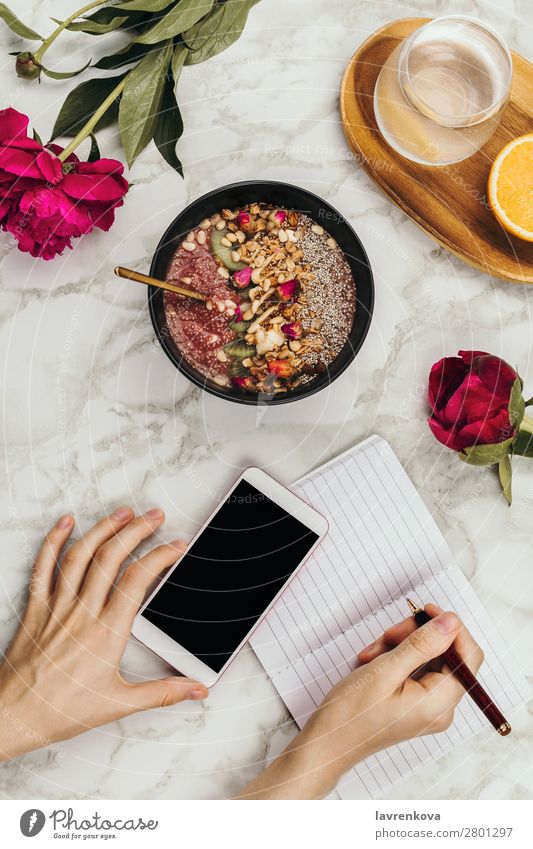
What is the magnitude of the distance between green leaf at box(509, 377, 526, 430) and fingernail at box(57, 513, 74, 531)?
19.0 inches

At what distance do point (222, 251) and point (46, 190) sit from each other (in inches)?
7.1

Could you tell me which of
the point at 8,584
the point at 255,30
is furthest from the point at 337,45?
the point at 8,584

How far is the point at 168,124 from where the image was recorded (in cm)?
67

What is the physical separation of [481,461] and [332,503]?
171 mm

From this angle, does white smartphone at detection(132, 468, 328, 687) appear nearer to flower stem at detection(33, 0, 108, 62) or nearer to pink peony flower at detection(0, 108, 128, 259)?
pink peony flower at detection(0, 108, 128, 259)

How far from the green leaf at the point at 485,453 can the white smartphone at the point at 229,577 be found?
17 centimetres

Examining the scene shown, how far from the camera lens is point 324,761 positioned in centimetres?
66

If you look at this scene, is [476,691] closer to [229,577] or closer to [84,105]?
[229,577]

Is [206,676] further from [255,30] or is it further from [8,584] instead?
[255,30]

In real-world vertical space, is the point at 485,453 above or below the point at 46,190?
below

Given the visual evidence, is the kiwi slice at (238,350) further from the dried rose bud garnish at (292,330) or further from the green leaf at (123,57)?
the green leaf at (123,57)

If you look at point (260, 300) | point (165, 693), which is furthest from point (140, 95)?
point (165, 693)

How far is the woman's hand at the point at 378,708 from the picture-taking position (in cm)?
65

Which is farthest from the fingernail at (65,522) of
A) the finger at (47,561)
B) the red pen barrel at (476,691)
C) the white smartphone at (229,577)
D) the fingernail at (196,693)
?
the red pen barrel at (476,691)
